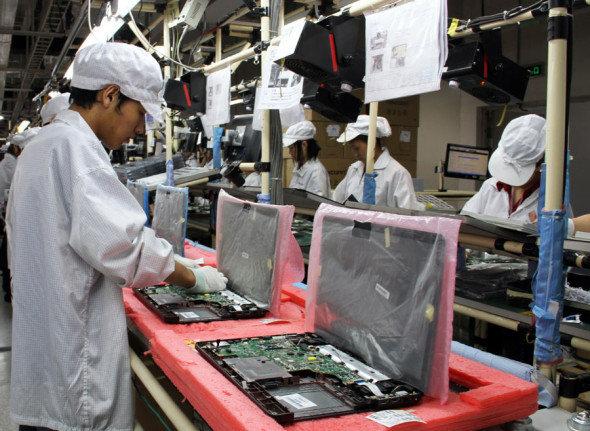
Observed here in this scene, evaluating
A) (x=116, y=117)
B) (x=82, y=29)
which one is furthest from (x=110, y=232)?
(x=82, y=29)

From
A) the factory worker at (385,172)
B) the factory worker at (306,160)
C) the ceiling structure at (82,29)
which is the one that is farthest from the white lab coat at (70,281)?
the factory worker at (306,160)

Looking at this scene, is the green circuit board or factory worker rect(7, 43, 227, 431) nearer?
the green circuit board

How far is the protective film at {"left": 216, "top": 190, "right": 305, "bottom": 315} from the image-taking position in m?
1.58

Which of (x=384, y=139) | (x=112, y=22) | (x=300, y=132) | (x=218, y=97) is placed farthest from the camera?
(x=384, y=139)

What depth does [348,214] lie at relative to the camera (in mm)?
1242

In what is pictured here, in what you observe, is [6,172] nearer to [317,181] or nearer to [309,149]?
A: [309,149]

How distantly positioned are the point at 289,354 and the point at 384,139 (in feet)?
14.2

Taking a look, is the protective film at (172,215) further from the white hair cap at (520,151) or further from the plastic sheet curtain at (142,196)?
the white hair cap at (520,151)

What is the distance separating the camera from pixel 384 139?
208 inches

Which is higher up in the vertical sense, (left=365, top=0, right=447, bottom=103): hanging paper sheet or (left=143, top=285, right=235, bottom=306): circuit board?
(left=365, top=0, right=447, bottom=103): hanging paper sheet

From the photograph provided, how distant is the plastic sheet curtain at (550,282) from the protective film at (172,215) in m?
1.51

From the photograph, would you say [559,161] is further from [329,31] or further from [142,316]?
[142,316]

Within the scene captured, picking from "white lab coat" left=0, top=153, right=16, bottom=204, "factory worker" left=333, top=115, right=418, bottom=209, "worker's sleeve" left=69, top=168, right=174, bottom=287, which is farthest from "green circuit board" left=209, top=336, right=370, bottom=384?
"white lab coat" left=0, top=153, right=16, bottom=204

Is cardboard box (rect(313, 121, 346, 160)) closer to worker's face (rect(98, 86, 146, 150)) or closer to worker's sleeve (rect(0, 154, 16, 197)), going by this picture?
worker's face (rect(98, 86, 146, 150))
